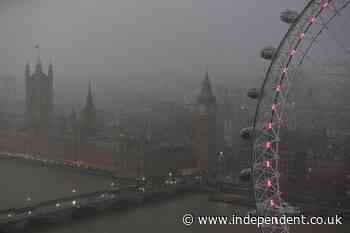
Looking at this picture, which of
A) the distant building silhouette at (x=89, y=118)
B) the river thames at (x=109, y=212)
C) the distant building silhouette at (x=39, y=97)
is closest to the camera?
the river thames at (x=109, y=212)

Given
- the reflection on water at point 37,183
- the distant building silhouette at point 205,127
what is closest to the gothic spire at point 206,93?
the distant building silhouette at point 205,127

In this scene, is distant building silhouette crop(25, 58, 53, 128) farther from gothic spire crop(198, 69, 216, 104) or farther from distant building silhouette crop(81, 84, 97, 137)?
gothic spire crop(198, 69, 216, 104)

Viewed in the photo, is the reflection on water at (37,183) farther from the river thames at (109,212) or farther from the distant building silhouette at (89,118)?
the distant building silhouette at (89,118)

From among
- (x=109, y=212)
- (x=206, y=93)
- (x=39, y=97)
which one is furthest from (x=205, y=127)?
(x=39, y=97)

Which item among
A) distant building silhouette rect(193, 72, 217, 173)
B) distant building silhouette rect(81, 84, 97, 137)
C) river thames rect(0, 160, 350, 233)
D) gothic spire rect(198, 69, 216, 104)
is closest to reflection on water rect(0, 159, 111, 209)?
river thames rect(0, 160, 350, 233)

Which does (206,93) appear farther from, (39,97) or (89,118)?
(39,97)

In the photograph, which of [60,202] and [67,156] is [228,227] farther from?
[67,156]

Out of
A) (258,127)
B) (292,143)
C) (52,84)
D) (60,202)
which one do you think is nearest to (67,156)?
(52,84)
